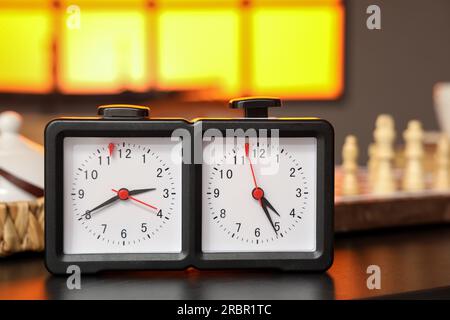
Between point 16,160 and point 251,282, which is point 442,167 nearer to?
point 251,282

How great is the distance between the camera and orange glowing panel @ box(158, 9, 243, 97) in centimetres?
503

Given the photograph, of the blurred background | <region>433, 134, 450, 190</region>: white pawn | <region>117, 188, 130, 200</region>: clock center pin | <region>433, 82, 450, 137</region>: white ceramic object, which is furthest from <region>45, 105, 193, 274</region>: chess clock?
the blurred background

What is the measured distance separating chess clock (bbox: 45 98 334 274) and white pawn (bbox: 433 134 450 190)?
1.71 feet

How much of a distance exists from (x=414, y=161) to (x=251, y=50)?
383 centimetres

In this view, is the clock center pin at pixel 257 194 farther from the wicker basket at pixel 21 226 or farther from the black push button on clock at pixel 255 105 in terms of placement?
the wicker basket at pixel 21 226

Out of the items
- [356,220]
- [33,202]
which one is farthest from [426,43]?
[33,202]

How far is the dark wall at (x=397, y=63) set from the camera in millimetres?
4965

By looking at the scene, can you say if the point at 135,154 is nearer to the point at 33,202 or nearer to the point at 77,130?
the point at 77,130

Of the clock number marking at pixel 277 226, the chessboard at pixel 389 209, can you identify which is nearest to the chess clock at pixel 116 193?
the clock number marking at pixel 277 226

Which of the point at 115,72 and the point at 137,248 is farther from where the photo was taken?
the point at 115,72

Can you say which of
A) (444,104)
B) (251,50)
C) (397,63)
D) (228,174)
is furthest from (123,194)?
(397,63)

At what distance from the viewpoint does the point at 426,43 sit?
504cm
